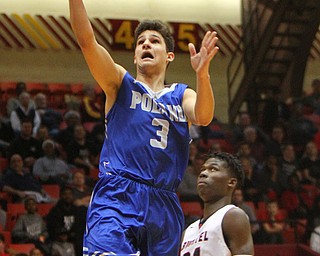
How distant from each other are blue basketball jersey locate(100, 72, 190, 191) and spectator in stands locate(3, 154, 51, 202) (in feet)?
22.8

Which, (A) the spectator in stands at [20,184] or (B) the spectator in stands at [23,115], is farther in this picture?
(B) the spectator in stands at [23,115]

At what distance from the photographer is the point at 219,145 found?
1469 cm

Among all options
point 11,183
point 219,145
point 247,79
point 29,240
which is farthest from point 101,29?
point 29,240

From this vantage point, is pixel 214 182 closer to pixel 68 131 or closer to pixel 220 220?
pixel 220 220

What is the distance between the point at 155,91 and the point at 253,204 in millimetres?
7606

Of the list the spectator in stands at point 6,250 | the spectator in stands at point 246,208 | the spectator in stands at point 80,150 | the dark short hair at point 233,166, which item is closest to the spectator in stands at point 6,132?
the spectator in stands at point 80,150

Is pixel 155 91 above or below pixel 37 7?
below

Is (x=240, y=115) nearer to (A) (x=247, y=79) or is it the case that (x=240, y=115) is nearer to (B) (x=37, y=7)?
(A) (x=247, y=79)

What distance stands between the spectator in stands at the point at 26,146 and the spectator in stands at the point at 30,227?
2080 mm

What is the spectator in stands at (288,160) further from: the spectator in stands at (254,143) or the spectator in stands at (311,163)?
the spectator in stands at (254,143)

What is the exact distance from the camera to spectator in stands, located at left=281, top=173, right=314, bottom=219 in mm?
12930

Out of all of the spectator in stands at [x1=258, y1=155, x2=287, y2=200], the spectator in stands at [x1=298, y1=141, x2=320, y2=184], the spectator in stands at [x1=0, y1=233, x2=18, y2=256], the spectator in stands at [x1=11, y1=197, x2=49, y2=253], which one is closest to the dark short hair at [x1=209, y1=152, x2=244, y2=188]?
the spectator in stands at [x1=0, y1=233, x2=18, y2=256]

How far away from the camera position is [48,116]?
14.7 metres

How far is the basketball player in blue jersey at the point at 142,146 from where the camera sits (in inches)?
194
